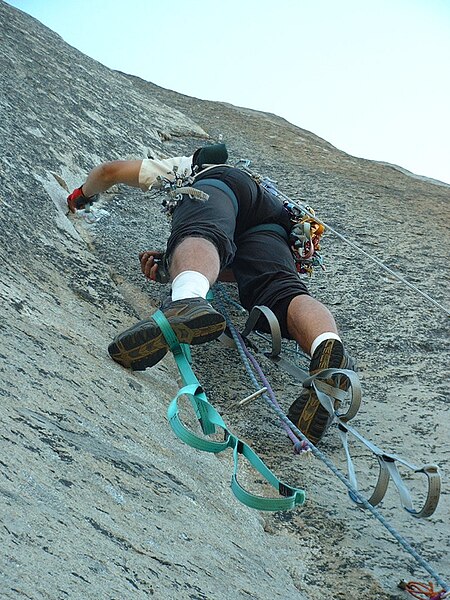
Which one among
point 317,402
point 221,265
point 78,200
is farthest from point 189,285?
point 78,200

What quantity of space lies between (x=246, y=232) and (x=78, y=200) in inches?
33.5

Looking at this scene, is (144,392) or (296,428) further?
(144,392)

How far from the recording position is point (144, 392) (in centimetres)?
280

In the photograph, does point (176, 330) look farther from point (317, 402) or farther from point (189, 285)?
point (317, 402)

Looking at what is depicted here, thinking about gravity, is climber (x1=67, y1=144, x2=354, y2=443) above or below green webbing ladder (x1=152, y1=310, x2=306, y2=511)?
above

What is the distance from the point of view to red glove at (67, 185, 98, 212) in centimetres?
400

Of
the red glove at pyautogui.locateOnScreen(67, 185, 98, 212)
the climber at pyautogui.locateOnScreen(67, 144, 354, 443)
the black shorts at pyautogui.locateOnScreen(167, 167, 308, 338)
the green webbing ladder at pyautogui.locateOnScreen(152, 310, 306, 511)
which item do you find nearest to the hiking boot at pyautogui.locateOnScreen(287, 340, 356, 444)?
the climber at pyautogui.locateOnScreen(67, 144, 354, 443)

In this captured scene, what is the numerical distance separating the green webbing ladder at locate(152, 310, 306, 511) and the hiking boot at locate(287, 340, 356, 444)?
0.27 m

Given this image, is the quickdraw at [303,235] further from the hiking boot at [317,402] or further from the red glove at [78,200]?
the hiking boot at [317,402]

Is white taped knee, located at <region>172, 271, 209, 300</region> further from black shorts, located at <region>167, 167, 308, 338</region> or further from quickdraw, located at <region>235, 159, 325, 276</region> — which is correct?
quickdraw, located at <region>235, 159, 325, 276</region>

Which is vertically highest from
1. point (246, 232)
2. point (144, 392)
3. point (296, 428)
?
point (246, 232)

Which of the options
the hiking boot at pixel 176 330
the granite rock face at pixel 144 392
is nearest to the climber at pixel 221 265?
the hiking boot at pixel 176 330

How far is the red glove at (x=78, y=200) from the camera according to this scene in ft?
13.1

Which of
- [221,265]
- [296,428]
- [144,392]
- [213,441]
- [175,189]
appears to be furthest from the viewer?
[175,189]
